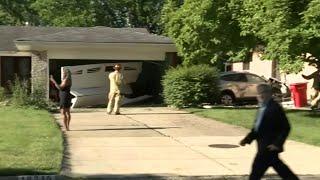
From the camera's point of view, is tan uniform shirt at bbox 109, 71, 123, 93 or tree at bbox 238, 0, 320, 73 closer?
tree at bbox 238, 0, 320, 73

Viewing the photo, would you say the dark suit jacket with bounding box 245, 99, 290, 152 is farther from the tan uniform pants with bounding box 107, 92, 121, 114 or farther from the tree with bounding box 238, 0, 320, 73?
the tan uniform pants with bounding box 107, 92, 121, 114

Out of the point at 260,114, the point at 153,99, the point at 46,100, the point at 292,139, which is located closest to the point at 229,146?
the point at 292,139

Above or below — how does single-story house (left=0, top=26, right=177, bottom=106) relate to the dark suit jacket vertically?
above

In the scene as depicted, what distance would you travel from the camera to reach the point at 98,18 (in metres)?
58.7

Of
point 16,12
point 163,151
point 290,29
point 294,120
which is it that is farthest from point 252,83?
point 16,12

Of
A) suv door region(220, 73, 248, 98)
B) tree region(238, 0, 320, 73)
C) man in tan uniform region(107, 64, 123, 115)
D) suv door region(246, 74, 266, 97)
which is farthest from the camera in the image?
suv door region(246, 74, 266, 97)

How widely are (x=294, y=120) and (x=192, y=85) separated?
20.3 ft

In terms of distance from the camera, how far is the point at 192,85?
25.7 metres

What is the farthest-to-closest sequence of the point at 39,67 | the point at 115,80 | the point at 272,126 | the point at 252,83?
the point at 252,83
the point at 39,67
the point at 115,80
the point at 272,126

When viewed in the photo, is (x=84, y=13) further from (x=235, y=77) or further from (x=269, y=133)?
(x=269, y=133)

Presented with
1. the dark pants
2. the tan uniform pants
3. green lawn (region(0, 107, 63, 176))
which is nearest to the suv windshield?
the tan uniform pants

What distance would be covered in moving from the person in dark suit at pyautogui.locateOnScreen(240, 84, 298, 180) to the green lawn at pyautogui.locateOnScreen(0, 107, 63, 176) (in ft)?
11.7

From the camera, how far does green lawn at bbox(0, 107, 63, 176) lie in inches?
419

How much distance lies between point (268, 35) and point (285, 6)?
1059 mm
